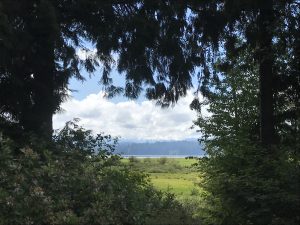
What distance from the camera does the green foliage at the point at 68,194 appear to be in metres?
6.89

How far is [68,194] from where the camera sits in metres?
7.66

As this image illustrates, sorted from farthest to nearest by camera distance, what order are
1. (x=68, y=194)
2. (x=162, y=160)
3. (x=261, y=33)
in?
(x=162, y=160) → (x=261, y=33) → (x=68, y=194)

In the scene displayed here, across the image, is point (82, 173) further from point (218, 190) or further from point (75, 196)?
point (218, 190)

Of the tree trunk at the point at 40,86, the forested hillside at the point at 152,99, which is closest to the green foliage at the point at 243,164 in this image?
the forested hillside at the point at 152,99

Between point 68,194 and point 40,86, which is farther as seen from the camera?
point 40,86

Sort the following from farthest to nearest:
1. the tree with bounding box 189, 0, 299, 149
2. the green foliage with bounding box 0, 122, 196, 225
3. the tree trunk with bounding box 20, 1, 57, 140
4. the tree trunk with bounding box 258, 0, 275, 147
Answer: the tree trunk with bounding box 20, 1, 57, 140 < the tree trunk with bounding box 258, 0, 275, 147 < the tree with bounding box 189, 0, 299, 149 < the green foliage with bounding box 0, 122, 196, 225

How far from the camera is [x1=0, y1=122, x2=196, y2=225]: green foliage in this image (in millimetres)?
6887

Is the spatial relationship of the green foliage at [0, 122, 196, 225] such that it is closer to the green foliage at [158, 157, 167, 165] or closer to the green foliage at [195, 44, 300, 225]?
the green foliage at [195, 44, 300, 225]

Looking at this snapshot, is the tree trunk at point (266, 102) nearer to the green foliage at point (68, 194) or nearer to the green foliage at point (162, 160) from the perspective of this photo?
the green foliage at point (68, 194)

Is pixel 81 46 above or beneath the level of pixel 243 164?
above

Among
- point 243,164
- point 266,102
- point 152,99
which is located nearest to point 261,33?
point 266,102

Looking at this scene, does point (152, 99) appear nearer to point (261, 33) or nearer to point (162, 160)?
point (261, 33)

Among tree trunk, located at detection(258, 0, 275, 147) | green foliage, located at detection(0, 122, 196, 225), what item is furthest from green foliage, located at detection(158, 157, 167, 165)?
green foliage, located at detection(0, 122, 196, 225)

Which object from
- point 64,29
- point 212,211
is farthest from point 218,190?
point 64,29
